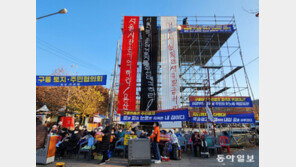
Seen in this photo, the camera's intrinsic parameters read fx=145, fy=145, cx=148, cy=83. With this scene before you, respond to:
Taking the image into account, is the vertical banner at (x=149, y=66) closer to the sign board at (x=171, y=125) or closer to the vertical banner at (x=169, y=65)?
the vertical banner at (x=169, y=65)

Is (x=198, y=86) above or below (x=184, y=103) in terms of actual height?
above

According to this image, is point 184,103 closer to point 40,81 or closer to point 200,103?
point 200,103

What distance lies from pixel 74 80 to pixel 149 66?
6.90 m

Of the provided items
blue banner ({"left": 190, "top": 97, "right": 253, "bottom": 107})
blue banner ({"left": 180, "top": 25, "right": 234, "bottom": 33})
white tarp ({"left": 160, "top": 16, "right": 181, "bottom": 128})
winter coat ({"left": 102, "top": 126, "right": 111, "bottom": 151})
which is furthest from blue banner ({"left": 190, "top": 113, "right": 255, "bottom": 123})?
blue banner ({"left": 180, "top": 25, "right": 234, "bottom": 33})

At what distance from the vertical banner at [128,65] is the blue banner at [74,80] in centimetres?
317

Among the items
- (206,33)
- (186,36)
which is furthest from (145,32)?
(206,33)

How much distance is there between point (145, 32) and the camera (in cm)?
1529

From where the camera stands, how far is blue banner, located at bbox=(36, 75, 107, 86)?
32.3 feet

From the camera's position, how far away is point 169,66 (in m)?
14.0

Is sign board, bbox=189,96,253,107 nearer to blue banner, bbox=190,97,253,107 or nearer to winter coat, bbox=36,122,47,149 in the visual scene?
blue banner, bbox=190,97,253,107

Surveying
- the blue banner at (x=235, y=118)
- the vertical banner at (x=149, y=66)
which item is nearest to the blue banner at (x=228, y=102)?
the blue banner at (x=235, y=118)

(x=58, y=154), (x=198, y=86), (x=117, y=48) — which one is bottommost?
(x=58, y=154)

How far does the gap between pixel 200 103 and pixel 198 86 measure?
6.42 metres

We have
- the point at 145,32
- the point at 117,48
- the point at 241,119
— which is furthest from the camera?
the point at 145,32
